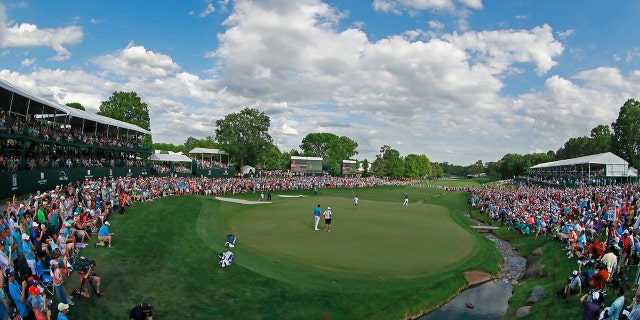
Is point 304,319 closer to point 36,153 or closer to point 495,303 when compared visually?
point 495,303

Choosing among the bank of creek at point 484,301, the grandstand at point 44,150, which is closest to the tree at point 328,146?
the grandstand at point 44,150

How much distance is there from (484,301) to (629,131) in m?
67.4

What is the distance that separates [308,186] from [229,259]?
4390cm

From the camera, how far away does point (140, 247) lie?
20375 millimetres

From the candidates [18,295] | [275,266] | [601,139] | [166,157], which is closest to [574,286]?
[275,266]

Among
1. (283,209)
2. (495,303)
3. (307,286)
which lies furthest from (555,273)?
(283,209)

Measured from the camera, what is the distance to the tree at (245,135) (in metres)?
77.3

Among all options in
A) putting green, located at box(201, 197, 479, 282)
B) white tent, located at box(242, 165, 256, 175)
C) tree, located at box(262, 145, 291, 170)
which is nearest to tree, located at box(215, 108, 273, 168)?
white tent, located at box(242, 165, 256, 175)

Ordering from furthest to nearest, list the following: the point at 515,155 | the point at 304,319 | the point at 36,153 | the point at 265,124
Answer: the point at 515,155 → the point at 265,124 → the point at 36,153 → the point at 304,319

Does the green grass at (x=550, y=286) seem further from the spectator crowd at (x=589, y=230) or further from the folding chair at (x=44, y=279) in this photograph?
the folding chair at (x=44, y=279)

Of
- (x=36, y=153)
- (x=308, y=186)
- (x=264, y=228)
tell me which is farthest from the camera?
(x=308, y=186)

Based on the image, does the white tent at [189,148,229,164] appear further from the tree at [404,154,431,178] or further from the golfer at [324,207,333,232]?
the tree at [404,154,431,178]

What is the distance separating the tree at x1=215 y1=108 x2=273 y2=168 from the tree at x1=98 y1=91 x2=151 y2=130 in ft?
50.7

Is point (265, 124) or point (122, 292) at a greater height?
point (265, 124)
